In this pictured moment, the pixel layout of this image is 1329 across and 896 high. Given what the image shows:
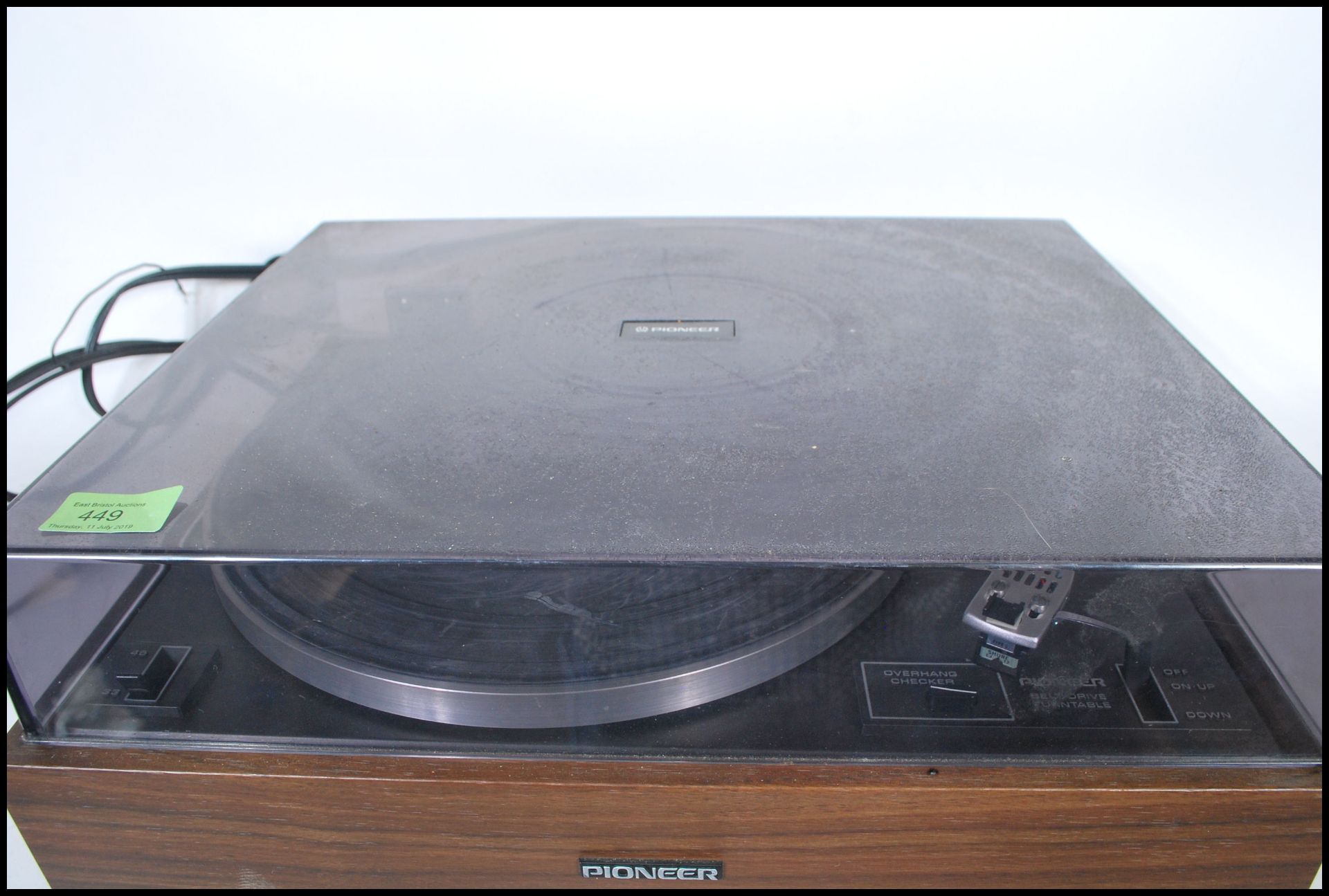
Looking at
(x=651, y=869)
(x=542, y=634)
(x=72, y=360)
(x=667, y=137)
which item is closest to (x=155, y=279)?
(x=72, y=360)

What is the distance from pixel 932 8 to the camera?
1.02 m

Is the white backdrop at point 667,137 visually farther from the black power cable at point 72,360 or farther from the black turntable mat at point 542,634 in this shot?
the black turntable mat at point 542,634

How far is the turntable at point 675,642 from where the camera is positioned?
0.54 meters

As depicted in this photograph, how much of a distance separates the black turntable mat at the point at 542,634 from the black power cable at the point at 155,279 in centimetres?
49

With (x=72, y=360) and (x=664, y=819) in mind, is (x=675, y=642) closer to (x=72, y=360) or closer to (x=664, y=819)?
(x=664, y=819)

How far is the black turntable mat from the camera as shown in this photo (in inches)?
22.8

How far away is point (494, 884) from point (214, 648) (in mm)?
222

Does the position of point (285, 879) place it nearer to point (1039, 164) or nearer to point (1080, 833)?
point (1080, 833)

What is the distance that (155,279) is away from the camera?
1.05m

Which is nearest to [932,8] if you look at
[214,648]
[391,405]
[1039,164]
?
[1039,164]

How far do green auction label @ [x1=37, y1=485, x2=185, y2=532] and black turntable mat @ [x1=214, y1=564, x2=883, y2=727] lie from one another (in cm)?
7

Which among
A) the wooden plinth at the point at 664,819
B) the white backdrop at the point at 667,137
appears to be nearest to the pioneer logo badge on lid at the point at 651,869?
the wooden plinth at the point at 664,819

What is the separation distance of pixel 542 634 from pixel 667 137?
25.8 inches

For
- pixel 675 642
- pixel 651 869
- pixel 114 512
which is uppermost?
pixel 114 512
